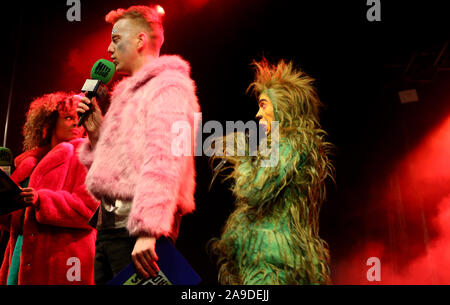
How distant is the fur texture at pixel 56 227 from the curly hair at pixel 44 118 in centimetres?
32

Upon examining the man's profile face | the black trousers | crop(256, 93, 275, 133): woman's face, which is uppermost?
the man's profile face

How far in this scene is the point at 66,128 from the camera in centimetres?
277

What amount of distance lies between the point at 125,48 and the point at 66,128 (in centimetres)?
99

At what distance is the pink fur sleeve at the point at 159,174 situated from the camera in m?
1.49

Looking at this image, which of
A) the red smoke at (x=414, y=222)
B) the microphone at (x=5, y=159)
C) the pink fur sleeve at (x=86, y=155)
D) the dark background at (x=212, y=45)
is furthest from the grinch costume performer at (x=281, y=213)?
the red smoke at (x=414, y=222)

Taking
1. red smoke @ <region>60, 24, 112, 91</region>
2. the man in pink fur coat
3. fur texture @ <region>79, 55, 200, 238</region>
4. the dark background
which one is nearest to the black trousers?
the man in pink fur coat

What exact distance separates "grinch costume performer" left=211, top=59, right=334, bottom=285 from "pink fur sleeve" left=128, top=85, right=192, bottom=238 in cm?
50

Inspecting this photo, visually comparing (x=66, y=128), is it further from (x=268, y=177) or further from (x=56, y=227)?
(x=268, y=177)

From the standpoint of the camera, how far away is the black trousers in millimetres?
1609

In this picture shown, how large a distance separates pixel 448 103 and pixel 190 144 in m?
3.78

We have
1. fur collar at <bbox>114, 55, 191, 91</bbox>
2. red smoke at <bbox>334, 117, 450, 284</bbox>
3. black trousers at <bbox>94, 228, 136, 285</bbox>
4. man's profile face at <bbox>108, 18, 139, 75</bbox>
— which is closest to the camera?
black trousers at <bbox>94, 228, 136, 285</bbox>

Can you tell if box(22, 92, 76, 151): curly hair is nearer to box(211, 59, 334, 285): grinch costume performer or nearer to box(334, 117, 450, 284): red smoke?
box(211, 59, 334, 285): grinch costume performer

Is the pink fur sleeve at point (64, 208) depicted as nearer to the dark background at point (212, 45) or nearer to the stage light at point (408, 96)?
the dark background at point (212, 45)
